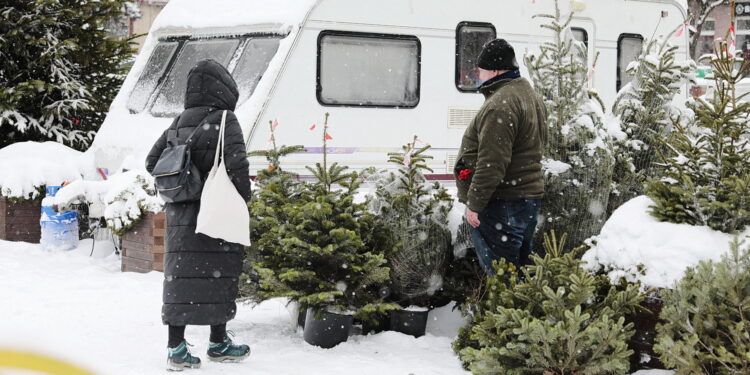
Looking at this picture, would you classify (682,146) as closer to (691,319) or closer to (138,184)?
(691,319)

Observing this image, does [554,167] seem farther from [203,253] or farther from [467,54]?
[467,54]

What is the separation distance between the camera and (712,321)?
4.51 m

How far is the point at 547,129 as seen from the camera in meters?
6.30

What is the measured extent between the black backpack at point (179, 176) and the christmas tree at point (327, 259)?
68cm

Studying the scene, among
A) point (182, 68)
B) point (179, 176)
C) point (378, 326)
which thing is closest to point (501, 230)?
point (378, 326)

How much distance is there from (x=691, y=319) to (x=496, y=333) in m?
1.06

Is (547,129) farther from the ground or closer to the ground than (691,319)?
farther from the ground

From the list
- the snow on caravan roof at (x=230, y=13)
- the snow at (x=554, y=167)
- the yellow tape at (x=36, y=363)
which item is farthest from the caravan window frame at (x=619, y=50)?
the yellow tape at (x=36, y=363)

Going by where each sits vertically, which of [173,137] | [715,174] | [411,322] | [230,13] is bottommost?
[411,322]

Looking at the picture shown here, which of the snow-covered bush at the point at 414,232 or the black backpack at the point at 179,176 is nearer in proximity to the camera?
the black backpack at the point at 179,176

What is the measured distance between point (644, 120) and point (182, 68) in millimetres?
5049

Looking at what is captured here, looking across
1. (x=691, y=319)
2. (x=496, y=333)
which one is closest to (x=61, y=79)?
(x=496, y=333)

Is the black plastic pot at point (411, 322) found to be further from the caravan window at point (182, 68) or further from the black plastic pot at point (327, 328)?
the caravan window at point (182, 68)

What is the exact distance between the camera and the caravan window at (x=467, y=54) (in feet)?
33.9
